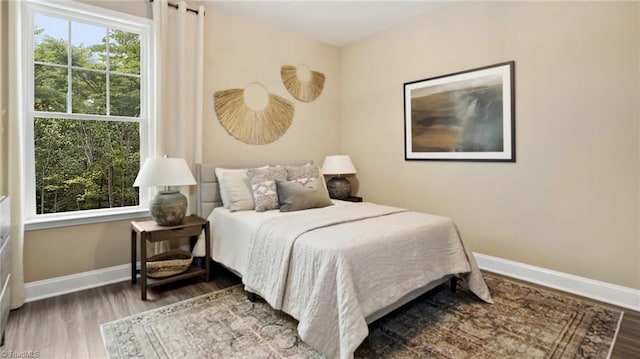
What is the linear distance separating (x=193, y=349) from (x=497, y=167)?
2.95m

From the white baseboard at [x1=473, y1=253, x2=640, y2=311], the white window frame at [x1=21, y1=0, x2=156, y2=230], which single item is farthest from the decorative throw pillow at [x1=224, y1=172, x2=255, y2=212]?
the white baseboard at [x1=473, y1=253, x2=640, y2=311]

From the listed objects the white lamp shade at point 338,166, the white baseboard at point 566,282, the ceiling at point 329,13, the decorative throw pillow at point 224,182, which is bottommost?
the white baseboard at point 566,282

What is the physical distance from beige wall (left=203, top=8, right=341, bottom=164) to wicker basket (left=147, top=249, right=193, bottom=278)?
104 centimetres

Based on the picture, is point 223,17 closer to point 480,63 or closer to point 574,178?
point 480,63

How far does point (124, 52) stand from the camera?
304 cm

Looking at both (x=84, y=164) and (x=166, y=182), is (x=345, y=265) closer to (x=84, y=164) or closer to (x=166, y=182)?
(x=166, y=182)

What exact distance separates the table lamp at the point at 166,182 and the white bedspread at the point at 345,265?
2.63 ft

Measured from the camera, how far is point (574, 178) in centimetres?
270

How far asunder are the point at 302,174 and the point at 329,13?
1793 mm

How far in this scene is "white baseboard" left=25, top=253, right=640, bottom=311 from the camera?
2.51 metres

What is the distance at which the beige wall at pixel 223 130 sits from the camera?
8.87 feet

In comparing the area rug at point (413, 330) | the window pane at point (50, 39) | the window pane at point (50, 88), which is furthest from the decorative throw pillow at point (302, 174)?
the window pane at point (50, 39)

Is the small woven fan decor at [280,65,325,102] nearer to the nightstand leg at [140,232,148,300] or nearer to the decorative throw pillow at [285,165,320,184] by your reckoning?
the decorative throw pillow at [285,165,320,184]

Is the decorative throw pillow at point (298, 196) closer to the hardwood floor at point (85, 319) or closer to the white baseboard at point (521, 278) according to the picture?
the hardwood floor at point (85, 319)
